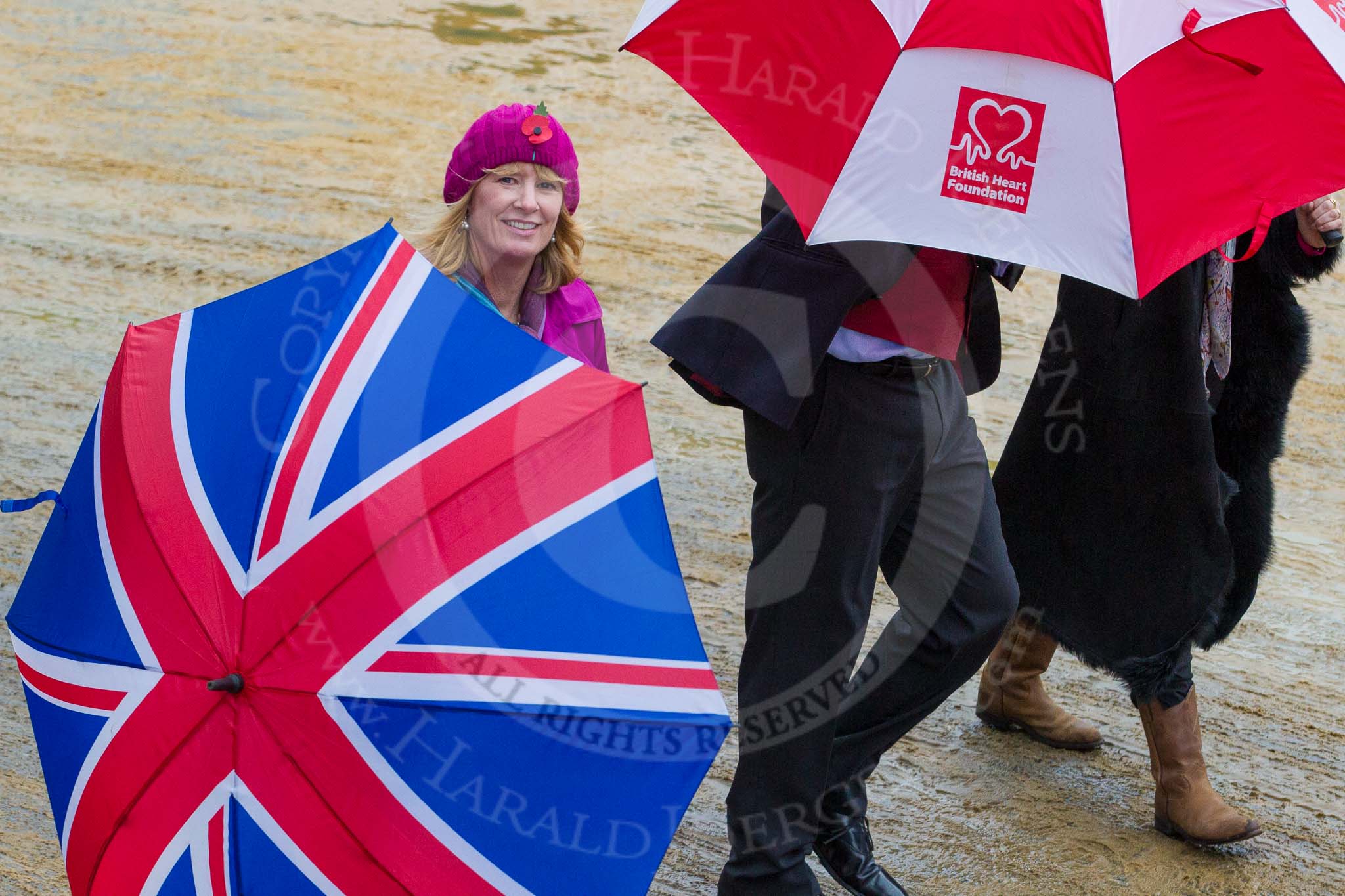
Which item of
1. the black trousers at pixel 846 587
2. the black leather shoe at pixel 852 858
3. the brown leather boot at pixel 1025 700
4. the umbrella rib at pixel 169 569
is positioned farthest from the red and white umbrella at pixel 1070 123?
the brown leather boot at pixel 1025 700

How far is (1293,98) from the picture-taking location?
7.30 ft

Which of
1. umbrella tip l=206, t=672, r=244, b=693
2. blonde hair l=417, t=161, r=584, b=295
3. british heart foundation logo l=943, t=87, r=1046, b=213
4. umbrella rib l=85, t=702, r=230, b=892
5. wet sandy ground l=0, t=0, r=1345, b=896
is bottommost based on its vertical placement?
wet sandy ground l=0, t=0, r=1345, b=896

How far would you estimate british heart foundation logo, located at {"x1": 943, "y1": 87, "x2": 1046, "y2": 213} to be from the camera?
7.30ft

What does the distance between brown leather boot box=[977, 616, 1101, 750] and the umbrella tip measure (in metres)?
2.27

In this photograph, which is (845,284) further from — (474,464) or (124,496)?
(124,496)

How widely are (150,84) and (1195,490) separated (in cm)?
788

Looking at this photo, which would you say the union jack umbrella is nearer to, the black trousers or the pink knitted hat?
the black trousers

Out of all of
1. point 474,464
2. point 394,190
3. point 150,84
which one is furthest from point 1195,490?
point 150,84

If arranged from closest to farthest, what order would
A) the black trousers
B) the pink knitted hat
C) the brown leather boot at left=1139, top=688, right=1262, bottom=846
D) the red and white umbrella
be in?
the red and white umbrella → the black trousers → the pink knitted hat → the brown leather boot at left=1139, top=688, right=1262, bottom=846

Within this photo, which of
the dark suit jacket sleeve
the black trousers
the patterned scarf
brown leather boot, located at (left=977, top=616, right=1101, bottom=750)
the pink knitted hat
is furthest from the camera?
brown leather boot, located at (left=977, top=616, right=1101, bottom=750)

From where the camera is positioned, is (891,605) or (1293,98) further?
(891,605)

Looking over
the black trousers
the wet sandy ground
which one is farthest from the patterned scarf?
the wet sandy ground

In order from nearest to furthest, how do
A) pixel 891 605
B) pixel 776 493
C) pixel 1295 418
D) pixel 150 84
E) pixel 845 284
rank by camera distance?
pixel 845 284 < pixel 776 493 < pixel 891 605 < pixel 1295 418 < pixel 150 84

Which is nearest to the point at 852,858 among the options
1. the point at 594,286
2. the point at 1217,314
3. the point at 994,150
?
the point at 1217,314
